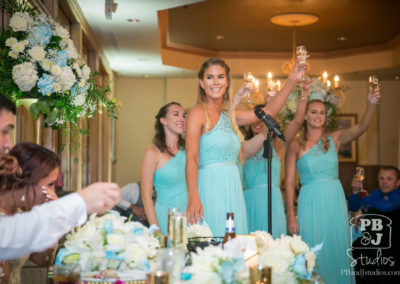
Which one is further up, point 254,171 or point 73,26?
point 73,26

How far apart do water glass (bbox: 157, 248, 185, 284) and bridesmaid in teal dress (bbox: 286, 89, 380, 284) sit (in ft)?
9.19

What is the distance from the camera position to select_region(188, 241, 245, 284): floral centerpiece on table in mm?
1442

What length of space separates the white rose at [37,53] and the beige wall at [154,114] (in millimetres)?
7627

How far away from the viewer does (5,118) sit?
5.99 feet

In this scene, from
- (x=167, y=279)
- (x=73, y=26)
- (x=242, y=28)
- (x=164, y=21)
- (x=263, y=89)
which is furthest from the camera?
(x=263, y=89)

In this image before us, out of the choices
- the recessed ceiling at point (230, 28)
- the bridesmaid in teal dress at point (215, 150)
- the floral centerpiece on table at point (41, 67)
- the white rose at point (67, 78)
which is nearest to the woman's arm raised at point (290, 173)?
the bridesmaid in teal dress at point (215, 150)

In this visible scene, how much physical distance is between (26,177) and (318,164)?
2824 millimetres

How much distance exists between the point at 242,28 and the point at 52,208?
7025mm

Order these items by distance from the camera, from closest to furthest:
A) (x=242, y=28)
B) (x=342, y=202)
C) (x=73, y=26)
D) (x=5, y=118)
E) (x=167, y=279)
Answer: (x=167, y=279)
(x=5, y=118)
(x=342, y=202)
(x=73, y=26)
(x=242, y=28)

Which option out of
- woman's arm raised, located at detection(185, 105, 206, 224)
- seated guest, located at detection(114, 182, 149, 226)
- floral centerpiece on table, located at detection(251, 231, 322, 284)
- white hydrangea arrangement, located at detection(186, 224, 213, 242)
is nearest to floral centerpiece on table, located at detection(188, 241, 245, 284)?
floral centerpiece on table, located at detection(251, 231, 322, 284)

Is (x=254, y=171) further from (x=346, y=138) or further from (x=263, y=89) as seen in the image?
(x=263, y=89)

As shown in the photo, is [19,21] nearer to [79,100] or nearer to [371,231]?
[79,100]

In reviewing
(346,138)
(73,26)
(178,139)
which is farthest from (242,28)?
(178,139)

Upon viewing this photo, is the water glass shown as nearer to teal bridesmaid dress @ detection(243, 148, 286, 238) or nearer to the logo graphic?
teal bridesmaid dress @ detection(243, 148, 286, 238)
